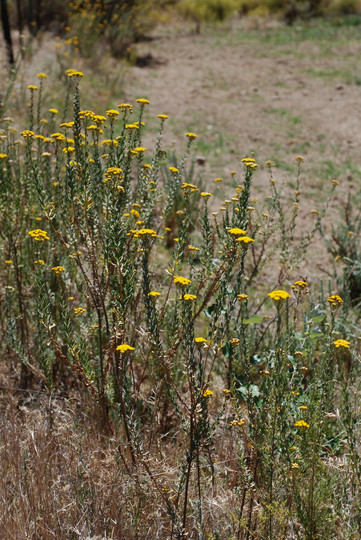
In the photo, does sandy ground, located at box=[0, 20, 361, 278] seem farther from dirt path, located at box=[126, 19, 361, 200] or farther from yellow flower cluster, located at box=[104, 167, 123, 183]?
yellow flower cluster, located at box=[104, 167, 123, 183]

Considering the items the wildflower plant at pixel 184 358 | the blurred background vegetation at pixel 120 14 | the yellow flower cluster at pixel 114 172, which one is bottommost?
the wildflower plant at pixel 184 358

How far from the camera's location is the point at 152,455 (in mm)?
2338

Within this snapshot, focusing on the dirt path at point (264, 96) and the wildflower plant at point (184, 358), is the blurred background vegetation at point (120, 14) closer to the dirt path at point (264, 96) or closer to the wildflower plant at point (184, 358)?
the dirt path at point (264, 96)

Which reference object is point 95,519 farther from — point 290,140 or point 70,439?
point 290,140

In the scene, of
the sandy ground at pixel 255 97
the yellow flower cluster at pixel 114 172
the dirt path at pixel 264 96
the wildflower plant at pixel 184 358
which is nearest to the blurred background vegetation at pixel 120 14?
the sandy ground at pixel 255 97

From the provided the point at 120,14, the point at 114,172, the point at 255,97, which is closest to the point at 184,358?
the point at 114,172

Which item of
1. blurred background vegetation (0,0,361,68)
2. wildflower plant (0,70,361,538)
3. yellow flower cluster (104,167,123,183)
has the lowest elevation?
wildflower plant (0,70,361,538)

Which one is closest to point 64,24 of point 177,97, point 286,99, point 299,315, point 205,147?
point 177,97

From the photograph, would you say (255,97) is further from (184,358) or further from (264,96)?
(184,358)

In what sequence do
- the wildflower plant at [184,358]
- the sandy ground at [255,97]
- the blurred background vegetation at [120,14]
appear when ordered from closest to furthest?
the wildflower plant at [184,358], the sandy ground at [255,97], the blurred background vegetation at [120,14]

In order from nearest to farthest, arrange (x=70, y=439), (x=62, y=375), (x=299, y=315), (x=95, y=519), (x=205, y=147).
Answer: (x=95, y=519)
(x=70, y=439)
(x=62, y=375)
(x=299, y=315)
(x=205, y=147)

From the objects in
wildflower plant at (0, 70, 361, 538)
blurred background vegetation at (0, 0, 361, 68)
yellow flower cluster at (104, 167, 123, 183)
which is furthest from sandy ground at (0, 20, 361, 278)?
yellow flower cluster at (104, 167, 123, 183)

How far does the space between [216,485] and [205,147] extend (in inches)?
210

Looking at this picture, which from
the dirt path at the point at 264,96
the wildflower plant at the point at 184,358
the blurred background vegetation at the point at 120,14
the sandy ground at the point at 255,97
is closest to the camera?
the wildflower plant at the point at 184,358
